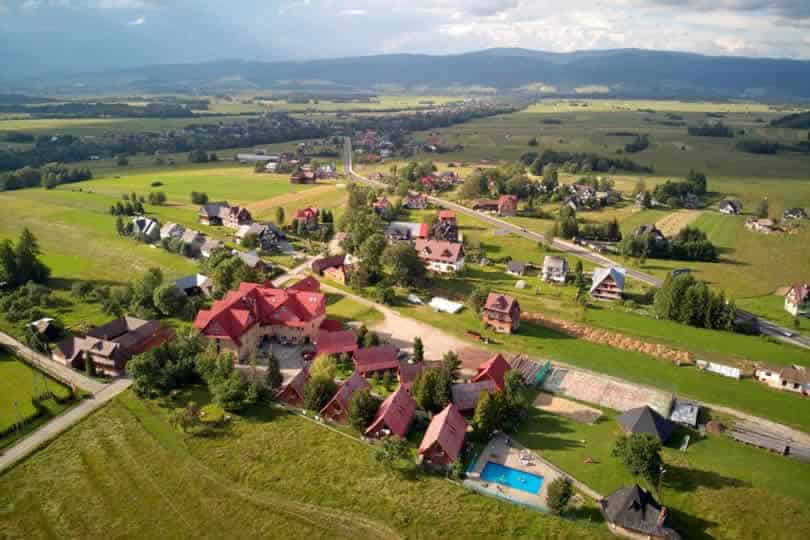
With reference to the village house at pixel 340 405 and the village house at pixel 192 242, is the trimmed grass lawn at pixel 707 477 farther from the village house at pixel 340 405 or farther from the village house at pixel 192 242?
the village house at pixel 192 242

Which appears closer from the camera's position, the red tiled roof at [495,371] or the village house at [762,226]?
the red tiled roof at [495,371]

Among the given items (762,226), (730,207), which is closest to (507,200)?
(730,207)

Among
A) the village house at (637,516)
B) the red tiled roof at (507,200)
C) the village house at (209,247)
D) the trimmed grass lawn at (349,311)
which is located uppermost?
the red tiled roof at (507,200)

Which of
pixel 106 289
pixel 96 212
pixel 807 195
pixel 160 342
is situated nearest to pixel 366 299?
pixel 160 342

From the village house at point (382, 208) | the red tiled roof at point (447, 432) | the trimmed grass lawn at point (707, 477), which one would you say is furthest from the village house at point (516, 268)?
the red tiled roof at point (447, 432)

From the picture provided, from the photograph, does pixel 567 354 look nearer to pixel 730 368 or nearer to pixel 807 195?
pixel 730 368

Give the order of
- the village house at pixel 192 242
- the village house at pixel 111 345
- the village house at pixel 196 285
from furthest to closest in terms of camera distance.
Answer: the village house at pixel 192 242
the village house at pixel 196 285
the village house at pixel 111 345
